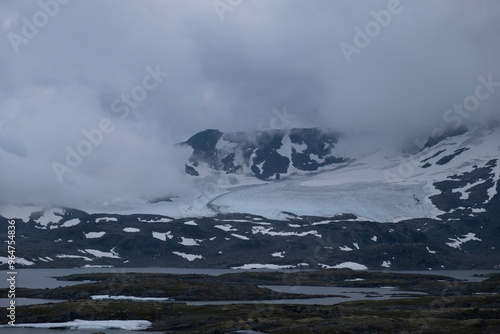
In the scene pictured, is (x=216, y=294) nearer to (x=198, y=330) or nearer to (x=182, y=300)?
(x=182, y=300)

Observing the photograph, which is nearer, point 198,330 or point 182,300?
point 198,330

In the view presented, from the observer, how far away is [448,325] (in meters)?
97.5

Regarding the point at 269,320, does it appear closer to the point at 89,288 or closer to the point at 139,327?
the point at 139,327

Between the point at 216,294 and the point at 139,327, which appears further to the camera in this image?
the point at 216,294

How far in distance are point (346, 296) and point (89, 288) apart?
62291 millimetres

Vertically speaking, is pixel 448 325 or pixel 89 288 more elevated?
pixel 89 288

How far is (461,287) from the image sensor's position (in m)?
178

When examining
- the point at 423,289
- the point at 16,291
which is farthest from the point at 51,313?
the point at 423,289

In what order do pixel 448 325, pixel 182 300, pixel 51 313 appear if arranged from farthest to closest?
pixel 182 300 < pixel 51 313 < pixel 448 325

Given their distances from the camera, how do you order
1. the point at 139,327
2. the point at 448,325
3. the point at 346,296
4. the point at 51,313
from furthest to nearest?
the point at 346,296 → the point at 51,313 → the point at 139,327 → the point at 448,325

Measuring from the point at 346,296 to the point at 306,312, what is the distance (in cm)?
5056

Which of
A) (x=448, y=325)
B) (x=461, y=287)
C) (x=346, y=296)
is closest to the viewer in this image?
(x=448, y=325)

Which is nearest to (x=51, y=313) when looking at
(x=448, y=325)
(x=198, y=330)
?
(x=198, y=330)

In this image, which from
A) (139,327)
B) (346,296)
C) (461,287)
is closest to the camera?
(139,327)
